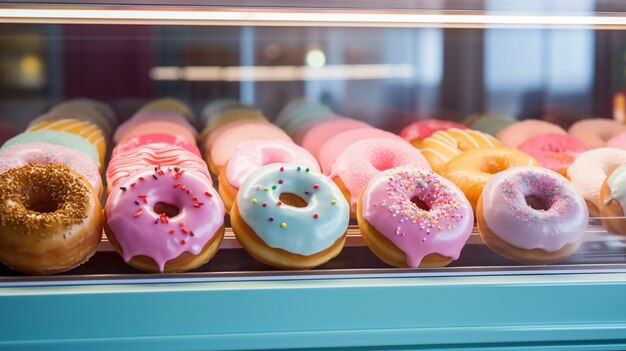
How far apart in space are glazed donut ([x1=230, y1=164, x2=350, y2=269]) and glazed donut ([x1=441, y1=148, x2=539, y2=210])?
1.48ft

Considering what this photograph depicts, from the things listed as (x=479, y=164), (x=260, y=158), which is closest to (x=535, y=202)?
(x=479, y=164)

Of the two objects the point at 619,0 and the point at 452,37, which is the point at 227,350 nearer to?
the point at 619,0

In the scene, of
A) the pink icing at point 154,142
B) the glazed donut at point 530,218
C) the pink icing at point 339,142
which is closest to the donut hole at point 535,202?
the glazed donut at point 530,218

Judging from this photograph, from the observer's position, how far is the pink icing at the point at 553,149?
206cm

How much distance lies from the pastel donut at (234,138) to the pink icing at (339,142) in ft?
0.45

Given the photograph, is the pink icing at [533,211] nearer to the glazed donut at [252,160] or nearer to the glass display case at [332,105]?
the glass display case at [332,105]

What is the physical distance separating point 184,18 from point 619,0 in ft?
3.69

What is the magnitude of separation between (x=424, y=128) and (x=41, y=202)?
4.34 feet

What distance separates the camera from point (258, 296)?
135 centimetres

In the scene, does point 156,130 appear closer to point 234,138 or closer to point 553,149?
point 234,138

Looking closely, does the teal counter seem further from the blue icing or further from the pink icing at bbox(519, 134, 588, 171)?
the pink icing at bbox(519, 134, 588, 171)

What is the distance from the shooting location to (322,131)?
2.23m

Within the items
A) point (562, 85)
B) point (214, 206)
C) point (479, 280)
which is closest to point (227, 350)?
point (214, 206)


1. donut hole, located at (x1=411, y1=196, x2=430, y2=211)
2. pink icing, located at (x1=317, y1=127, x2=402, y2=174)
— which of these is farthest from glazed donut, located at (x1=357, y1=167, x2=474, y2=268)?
pink icing, located at (x1=317, y1=127, x2=402, y2=174)
